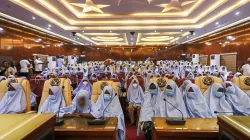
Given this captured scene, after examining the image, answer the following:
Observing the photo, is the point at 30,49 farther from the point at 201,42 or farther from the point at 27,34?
the point at 201,42

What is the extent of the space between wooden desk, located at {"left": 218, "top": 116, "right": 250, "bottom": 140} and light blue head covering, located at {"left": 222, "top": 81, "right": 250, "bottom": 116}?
1.80 metres

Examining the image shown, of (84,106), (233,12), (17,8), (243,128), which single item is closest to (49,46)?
(17,8)

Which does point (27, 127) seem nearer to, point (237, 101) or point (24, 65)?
point (237, 101)

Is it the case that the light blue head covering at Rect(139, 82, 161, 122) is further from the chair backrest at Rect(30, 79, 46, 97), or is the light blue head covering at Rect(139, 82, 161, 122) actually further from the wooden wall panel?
the wooden wall panel

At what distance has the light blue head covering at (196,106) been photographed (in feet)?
9.31

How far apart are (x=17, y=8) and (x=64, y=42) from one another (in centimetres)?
1019

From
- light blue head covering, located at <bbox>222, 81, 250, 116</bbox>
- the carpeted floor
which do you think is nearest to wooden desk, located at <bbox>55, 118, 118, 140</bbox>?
the carpeted floor

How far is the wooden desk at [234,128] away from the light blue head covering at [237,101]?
1798 mm

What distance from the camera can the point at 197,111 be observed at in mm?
2834

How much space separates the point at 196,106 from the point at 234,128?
5.39 ft

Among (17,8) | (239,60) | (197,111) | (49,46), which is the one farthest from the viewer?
(49,46)

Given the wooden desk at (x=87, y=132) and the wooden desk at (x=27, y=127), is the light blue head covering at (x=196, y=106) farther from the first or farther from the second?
the wooden desk at (x=27, y=127)

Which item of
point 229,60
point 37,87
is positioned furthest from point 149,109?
point 229,60

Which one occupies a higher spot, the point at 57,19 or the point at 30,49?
the point at 57,19
